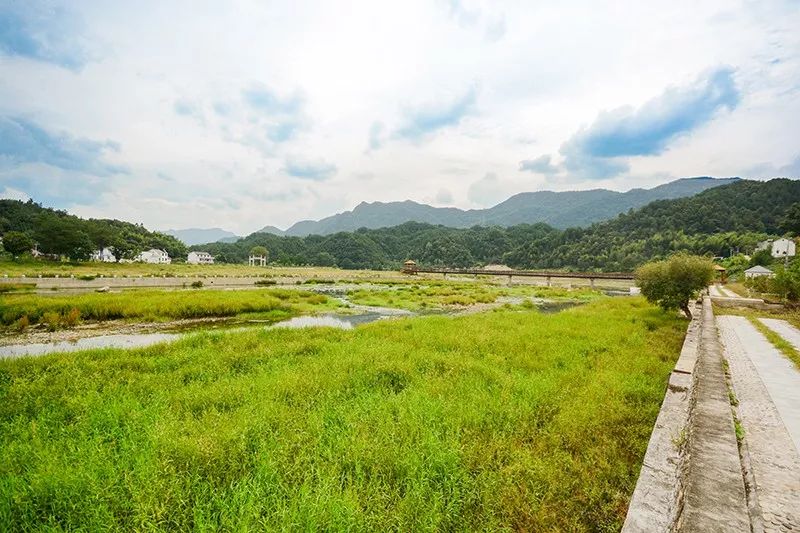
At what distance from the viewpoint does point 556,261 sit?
392 ft

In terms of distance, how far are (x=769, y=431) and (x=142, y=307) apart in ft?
92.4

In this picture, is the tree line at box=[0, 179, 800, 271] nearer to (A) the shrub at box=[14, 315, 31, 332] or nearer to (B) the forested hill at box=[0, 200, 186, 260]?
(B) the forested hill at box=[0, 200, 186, 260]

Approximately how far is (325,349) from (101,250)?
93.7m

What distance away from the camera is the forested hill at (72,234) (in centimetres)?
6525

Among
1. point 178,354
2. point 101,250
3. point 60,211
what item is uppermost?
point 60,211

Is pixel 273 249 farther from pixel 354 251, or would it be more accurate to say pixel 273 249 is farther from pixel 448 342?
pixel 448 342

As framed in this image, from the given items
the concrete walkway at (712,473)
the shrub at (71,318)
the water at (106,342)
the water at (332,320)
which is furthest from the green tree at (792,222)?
the shrub at (71,318)

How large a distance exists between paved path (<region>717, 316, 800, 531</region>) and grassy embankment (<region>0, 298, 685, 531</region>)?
128 centimetres

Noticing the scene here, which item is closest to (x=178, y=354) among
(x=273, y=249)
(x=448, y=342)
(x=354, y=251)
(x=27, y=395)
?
(x=27, y=395)

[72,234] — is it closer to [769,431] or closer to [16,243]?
[16,243]

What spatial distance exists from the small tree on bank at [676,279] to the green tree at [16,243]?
91535 mm

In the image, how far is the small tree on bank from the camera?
18.1 meters

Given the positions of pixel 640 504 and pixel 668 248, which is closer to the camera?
pixel 640 504

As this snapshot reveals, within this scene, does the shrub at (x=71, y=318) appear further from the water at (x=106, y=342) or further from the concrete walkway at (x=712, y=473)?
the concrete walkway at (x=712, y=473)
